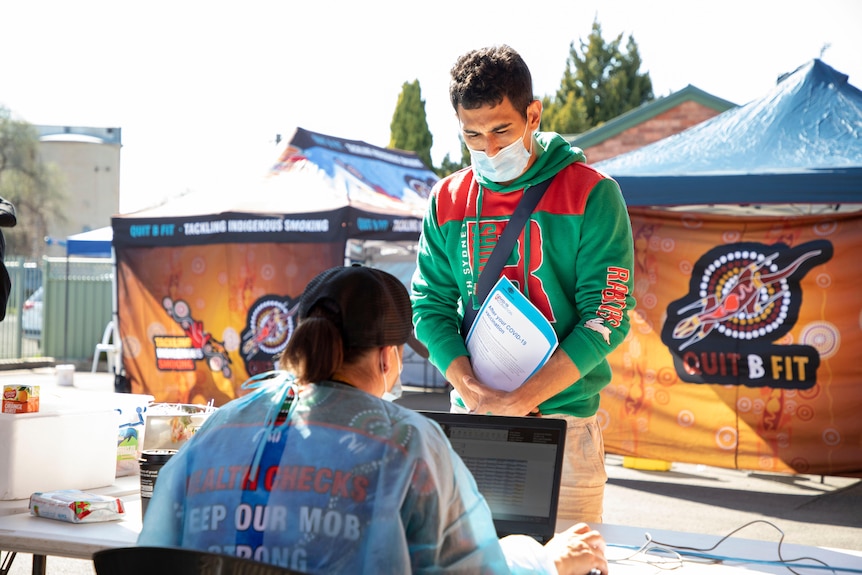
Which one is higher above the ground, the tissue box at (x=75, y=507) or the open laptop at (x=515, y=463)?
→ the open laptop at (x=515, y=463)

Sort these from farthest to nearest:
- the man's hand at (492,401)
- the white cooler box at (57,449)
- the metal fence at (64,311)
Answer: the metal fence at (64,311) → the white cooler box at (57,449) → the man's hand at (492,401)

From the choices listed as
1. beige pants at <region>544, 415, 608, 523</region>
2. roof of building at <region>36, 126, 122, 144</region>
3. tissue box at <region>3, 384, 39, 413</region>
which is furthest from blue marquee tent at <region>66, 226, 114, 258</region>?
roof of building at <region>36, 126, 122, 144</region>

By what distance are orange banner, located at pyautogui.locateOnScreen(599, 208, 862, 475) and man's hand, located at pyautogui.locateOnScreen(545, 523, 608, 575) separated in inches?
229

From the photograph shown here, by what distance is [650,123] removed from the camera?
57.0ft

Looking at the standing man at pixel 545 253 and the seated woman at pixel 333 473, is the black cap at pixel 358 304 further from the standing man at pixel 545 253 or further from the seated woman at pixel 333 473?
the standing man at pixel 545 253

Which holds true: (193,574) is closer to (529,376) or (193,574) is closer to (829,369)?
(529,376)

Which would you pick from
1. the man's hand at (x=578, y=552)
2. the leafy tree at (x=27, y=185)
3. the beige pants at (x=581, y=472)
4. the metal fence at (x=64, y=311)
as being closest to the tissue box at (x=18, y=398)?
the beige pants at (x=581, y=472)

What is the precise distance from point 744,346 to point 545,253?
5.36 m

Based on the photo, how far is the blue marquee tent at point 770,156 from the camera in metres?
6.57

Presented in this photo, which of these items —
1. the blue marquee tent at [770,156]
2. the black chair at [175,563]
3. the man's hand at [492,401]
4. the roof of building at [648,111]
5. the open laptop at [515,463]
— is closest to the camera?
the black chair at [175,563]

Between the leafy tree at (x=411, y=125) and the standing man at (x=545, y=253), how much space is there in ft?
94.7

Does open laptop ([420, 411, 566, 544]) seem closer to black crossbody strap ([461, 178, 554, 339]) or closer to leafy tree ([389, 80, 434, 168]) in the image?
black crossbody strap ([461, 178, 554, 339])

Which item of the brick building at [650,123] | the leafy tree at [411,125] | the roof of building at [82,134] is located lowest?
the brick building at [650,123]

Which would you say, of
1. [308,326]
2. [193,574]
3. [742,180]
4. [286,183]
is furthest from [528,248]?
[286,183]
